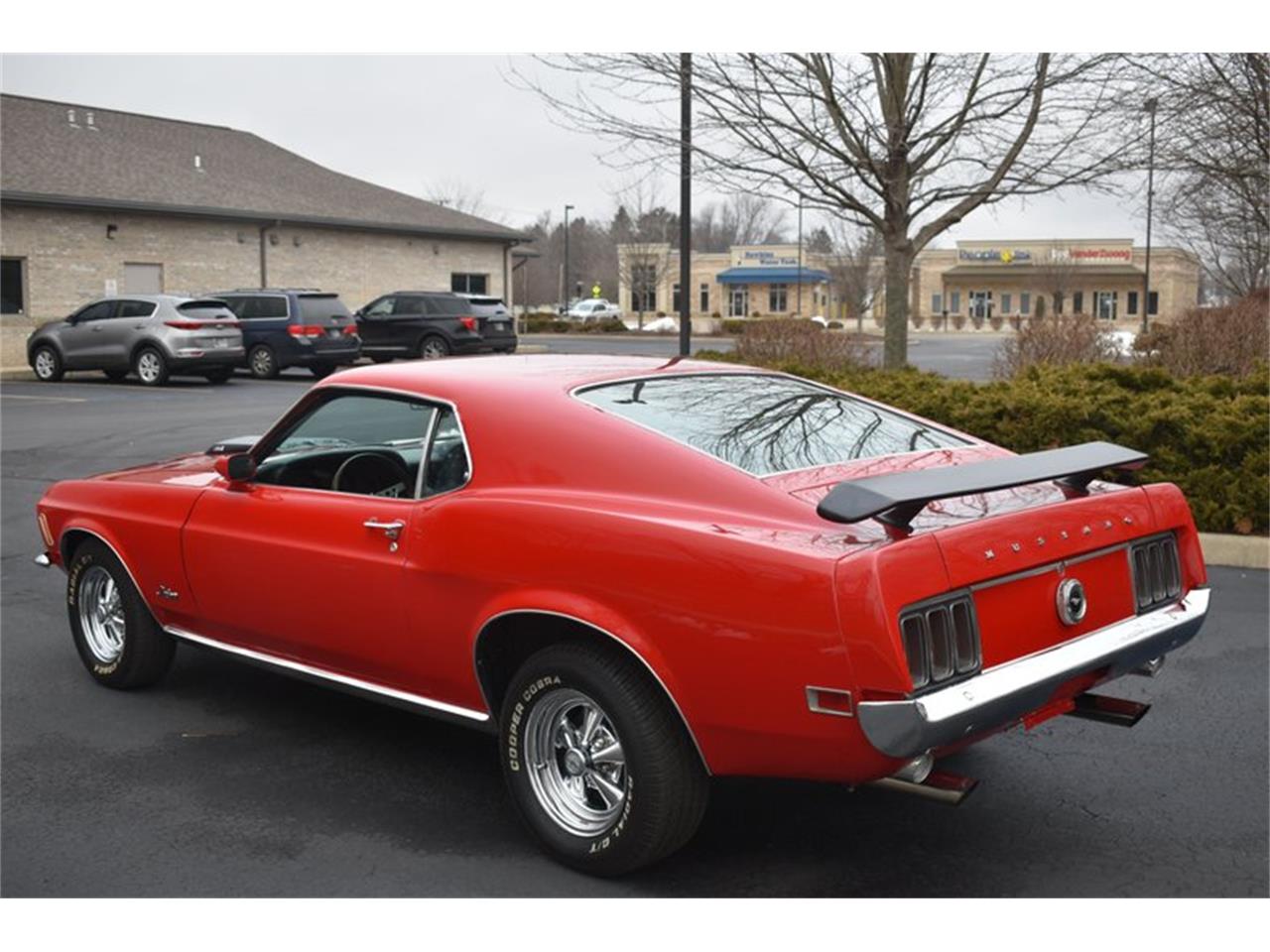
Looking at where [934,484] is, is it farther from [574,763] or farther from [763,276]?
[763,276]

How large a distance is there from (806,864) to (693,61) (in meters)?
11.3

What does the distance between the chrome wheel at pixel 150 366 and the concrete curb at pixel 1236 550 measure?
20463 mm

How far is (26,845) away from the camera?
4223 millimetres

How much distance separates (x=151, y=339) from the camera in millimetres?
24859

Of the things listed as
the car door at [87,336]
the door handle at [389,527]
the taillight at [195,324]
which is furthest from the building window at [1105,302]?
the door handle at [389,527]

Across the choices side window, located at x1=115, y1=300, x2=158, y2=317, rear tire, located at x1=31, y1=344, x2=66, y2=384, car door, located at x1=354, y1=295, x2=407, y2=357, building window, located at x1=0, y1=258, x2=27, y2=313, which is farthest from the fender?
building window, located at x1=0, y1=258, x2=27, y2=313

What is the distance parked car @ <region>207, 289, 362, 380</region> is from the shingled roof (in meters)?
7.03

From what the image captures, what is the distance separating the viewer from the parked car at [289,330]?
27.1 m

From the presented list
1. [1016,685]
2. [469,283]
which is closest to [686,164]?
[1016,685]

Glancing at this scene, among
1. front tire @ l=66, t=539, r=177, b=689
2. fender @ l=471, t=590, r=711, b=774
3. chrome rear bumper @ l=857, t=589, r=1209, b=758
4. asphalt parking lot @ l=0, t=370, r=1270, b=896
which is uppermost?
fender @ l=471, t=590, r=711, b=774

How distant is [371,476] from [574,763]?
61.2 inches

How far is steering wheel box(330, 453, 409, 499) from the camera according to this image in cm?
500

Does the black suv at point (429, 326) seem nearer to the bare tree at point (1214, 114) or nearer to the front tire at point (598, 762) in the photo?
the bare tree at point (1214, 114)

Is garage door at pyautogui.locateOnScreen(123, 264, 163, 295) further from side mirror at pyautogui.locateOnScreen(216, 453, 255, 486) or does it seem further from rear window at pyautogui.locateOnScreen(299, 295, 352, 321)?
side mirror at pyautogui.locateOnScreen(216, 453, 255, 486)
